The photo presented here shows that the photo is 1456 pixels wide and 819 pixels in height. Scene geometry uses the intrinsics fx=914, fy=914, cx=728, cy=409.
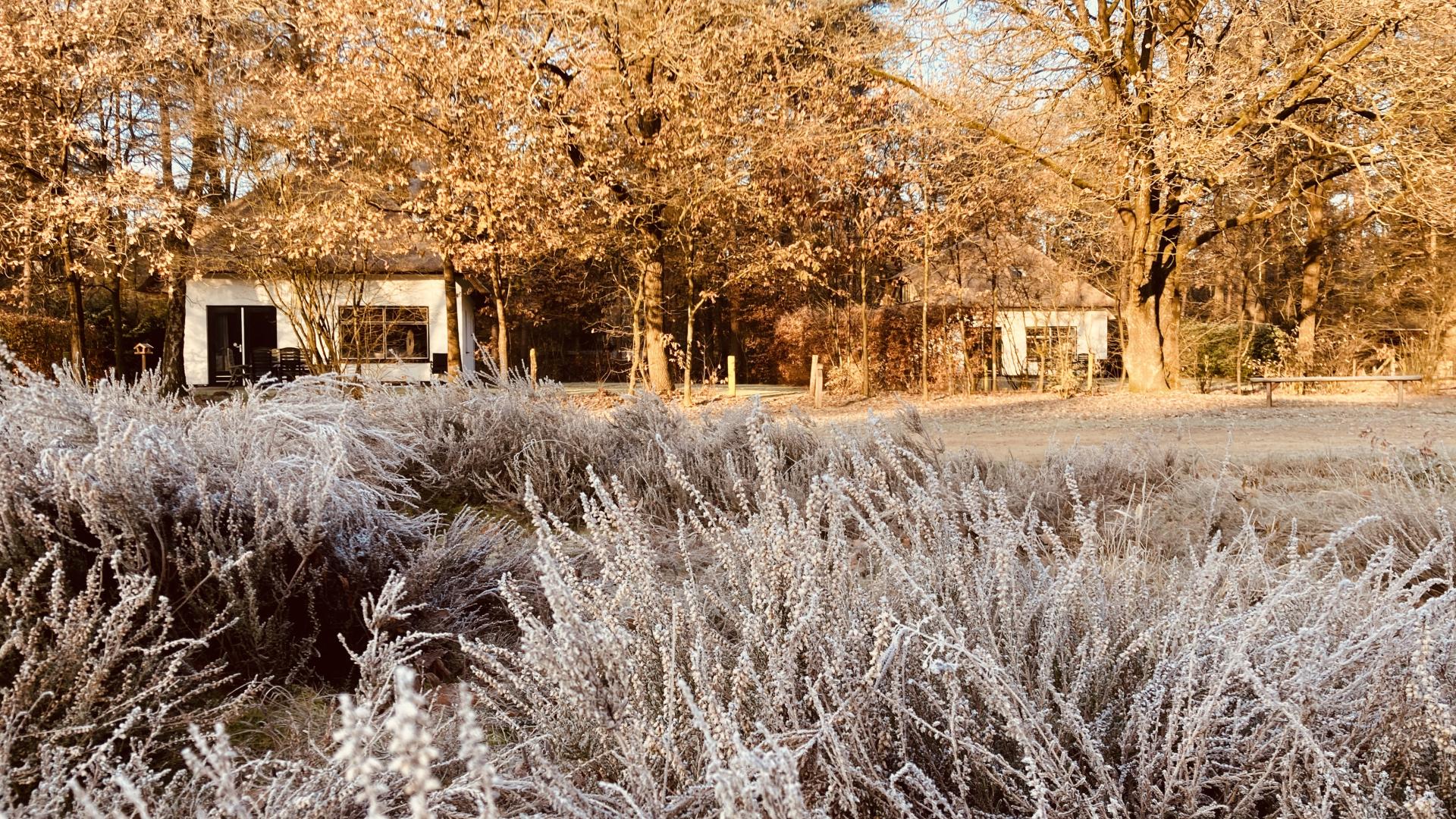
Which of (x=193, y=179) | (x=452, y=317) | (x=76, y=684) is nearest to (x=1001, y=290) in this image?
(x=452, y=317)

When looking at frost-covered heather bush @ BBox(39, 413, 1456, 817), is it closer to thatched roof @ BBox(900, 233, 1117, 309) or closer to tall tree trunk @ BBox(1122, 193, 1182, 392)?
tall tree trunk @ BBox(1122, 193, 1182, 392)

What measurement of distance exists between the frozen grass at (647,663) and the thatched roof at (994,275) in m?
17.2

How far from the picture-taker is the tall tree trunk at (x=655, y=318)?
1642cm

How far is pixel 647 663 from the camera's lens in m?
1.86

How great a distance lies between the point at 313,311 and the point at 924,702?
1964 centimetres

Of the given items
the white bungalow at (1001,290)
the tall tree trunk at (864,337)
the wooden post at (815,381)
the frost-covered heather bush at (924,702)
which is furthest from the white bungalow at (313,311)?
the frost-covered heather bush at (924,702)

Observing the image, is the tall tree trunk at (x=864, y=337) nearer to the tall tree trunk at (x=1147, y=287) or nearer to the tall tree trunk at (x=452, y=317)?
the tall tree trunk at (x=1147, y=287)

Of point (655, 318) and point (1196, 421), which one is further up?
point (655, 318)

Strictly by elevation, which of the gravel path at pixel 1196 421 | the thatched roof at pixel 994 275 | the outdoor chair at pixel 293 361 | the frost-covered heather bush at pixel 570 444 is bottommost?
the gravel path at pixel 1196 421

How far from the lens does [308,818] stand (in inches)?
55.9

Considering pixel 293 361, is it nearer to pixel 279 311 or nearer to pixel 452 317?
pixel 279 311

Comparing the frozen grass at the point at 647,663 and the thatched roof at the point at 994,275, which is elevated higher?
the thatched roof at the point at 994,275

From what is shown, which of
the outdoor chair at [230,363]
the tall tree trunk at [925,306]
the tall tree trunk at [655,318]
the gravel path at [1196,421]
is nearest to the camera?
the gravel path at [1196,421]

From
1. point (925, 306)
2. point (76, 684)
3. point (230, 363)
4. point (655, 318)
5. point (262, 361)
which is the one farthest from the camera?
point (230, 363)
